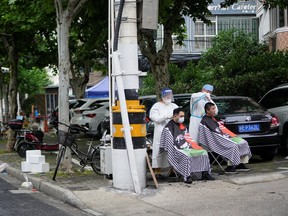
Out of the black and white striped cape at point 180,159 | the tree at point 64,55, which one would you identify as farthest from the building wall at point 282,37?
the black and white striped cape at point 180,159

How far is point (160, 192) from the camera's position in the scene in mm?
8375

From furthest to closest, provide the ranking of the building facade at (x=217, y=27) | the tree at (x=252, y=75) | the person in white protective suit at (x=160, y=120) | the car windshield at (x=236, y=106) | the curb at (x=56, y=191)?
the building facade at (x=217, y=27)
the tree at (x=252, y=75)
the car windshield at (x=236, y=106)
the person in white protective suit at (x=160, y=120)
the curb at (x=56, y=191)

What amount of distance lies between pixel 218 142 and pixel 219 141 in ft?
0.09

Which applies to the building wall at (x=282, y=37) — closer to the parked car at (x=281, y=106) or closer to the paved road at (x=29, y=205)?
the parked car at (x=281, y=106)

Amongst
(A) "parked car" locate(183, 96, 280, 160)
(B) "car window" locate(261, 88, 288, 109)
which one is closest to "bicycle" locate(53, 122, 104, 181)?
(A) "parked car" locate(183, 96, 280, 160)

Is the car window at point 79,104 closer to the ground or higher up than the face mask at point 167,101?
closer to the ground

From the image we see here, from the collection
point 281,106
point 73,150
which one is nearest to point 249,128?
point 281,106

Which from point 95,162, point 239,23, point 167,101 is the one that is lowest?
point 95,162

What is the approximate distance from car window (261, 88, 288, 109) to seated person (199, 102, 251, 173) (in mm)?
3408

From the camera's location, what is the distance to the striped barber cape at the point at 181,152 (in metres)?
8.75

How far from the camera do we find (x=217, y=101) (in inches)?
457

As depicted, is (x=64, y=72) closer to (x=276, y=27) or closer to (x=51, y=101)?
(x=276, y=27)

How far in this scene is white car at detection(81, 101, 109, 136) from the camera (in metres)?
19.3

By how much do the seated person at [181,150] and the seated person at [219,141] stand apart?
520 mm
